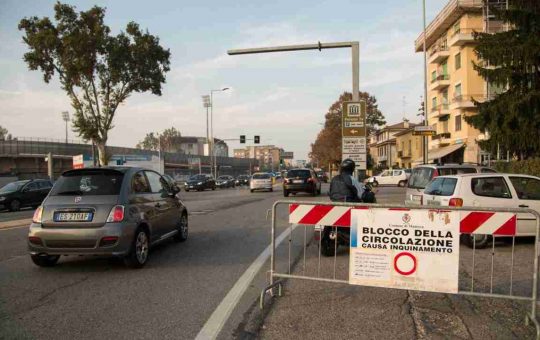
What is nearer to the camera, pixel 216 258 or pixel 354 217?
pixel 354 217

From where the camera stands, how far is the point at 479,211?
4844 millimetres

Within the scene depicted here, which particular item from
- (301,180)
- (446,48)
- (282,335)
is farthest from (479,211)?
(446,48)

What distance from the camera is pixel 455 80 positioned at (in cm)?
4656

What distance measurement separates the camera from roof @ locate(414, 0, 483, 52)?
43219 mm

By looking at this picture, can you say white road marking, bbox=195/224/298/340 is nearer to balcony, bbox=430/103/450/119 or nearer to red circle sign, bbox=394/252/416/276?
red circle sign, bbox=394/252/416/276

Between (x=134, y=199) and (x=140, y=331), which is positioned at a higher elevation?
(x=134, y=199)

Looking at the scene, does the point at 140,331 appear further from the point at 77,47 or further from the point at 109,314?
the point at 77,47

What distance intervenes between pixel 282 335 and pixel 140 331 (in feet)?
4.42

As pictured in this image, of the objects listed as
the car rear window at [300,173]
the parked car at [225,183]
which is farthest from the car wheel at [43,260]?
the parked car at [225,183]

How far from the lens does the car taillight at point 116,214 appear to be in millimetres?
6743

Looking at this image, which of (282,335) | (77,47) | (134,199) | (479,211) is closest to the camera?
(282,335)

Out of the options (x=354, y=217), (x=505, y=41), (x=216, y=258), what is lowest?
(x=216, y=258)

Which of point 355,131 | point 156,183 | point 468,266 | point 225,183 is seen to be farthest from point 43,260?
point 225,183

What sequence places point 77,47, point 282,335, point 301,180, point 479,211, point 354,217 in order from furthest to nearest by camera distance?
point 77,47 → point 301,180 → point 354,217 → point 479,211 → point 282,335
